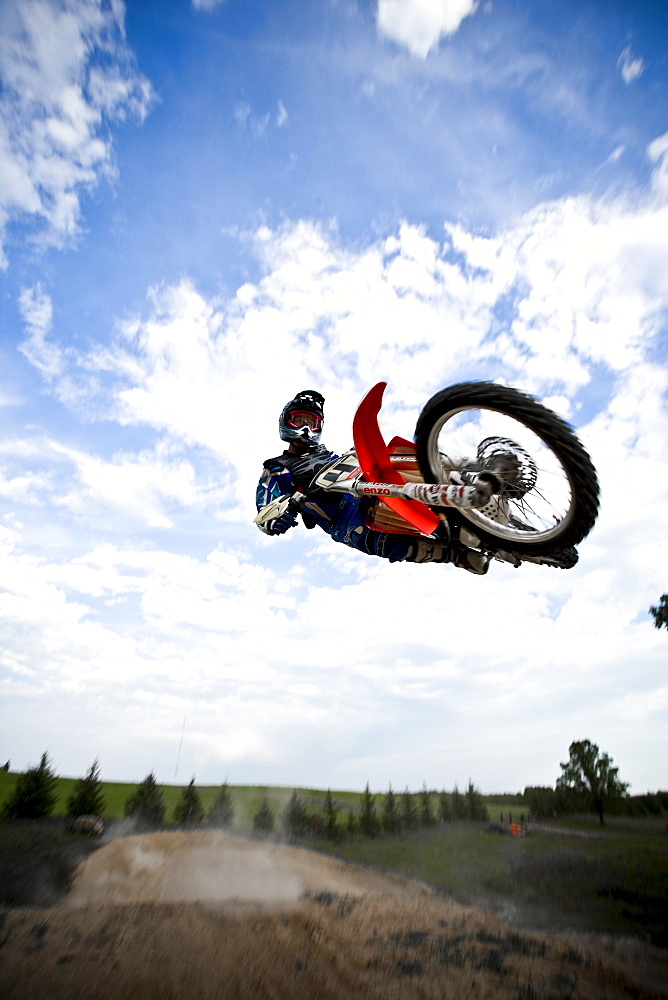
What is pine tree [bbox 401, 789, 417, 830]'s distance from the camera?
741 cm

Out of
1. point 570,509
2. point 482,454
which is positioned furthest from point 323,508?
point 570,509

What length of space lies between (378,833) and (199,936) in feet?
12.0

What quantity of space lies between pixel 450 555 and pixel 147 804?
6.57m

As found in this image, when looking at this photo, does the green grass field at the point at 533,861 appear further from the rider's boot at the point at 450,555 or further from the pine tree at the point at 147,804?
the rider's boot at the point at 450,555

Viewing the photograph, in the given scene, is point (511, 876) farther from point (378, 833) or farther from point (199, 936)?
point (199, 936)

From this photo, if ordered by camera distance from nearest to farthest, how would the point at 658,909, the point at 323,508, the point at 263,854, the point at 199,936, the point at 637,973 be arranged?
the point at 637,973 < the point at 199,936 < the point at 658,909 < the point at 323,508 < the point at 263,854

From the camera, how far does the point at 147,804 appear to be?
798cm

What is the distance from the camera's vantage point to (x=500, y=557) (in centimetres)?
459

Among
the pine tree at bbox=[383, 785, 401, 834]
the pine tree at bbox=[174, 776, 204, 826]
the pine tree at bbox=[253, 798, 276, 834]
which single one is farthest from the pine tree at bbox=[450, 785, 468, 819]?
the pine tree at bbox=[174, 776, 204, 826]

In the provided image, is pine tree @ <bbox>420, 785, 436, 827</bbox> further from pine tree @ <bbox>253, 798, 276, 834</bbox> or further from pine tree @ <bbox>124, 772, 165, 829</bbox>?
pine tree @ <bbox>124, 772, 165, 829</bbox>

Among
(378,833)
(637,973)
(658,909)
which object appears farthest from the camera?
(378,833)

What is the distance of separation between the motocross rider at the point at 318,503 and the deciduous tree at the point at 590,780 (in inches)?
147

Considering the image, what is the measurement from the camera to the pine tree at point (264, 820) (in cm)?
691

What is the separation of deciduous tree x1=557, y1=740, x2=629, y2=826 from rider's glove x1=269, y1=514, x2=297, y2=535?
191 inches
